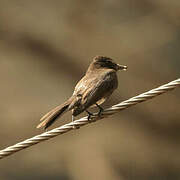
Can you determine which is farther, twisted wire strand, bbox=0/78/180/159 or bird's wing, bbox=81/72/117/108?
bird's wing, bbox=81/72/117/108

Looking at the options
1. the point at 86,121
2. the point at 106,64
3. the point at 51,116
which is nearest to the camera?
the point at 86,121

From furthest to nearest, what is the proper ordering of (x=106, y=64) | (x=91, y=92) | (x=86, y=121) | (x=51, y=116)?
1. (x=106, y=64)
2. (x=91, y=92)
3. (x=51, y=116)
4. (x=86, y=121)

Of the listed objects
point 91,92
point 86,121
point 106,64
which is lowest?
point 86,121

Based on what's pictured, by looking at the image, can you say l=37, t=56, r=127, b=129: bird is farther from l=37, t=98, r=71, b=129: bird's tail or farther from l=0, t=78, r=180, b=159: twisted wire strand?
l=0, t=78, r=180, b=159: twisted wire strand

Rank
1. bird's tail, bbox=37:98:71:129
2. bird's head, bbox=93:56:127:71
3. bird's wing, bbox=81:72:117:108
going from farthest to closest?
1. bird's head, bbox=93:56:127:71
2. bird's wing, bbox=81:72:117:108
3. bird's tail, bbox=37:98:71:129

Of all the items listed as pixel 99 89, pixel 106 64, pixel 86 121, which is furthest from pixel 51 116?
pixel 106 64

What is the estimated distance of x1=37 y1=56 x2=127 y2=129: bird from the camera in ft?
17.0

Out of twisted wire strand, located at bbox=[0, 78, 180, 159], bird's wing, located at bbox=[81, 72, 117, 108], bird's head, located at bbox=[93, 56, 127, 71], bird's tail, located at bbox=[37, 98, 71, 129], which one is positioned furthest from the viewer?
bird's head, located at bbox=[93, 56, 127, 71]

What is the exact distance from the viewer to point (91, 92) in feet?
17.4

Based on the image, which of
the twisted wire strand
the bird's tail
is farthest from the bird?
the twisted wire strand

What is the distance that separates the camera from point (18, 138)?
10594 mm

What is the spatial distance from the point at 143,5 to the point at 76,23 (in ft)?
3.26

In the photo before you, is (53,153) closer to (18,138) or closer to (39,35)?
(18,138)

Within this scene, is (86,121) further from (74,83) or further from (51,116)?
(74,83)
